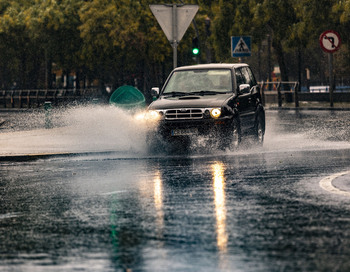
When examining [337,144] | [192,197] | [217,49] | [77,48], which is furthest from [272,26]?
[192,197]

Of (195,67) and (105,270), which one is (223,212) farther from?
(195,67)

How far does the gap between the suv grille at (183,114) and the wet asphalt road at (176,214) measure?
0.75 meters

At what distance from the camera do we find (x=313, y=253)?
772 centimetres

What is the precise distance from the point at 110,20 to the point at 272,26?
677 inches

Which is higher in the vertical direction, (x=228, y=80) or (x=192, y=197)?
(x=228, y=80)

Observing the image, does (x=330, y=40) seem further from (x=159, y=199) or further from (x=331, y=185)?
(x=159, y=199)

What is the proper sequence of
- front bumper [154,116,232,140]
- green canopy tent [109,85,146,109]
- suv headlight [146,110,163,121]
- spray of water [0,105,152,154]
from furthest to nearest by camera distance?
green canopy tent [109,85,146,109] → spray of water [0,105,152,154] → suv headlight [146,110,163,121] → front bumper [154,116,232,140]

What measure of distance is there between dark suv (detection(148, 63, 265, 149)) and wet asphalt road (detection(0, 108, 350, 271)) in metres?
0.46

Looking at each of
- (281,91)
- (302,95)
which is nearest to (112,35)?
(302,95)

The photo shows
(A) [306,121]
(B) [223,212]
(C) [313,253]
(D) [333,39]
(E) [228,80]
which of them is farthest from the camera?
(D) [333,39]

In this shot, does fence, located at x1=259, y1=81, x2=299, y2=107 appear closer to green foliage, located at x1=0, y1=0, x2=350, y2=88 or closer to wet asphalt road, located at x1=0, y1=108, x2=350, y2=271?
green foliage, located at x1=0, y1=0, x2=350, y2=88

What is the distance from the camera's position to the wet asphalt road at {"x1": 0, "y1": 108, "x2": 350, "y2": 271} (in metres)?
7.60

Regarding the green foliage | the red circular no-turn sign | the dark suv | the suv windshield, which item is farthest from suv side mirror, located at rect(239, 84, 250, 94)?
the green foliage

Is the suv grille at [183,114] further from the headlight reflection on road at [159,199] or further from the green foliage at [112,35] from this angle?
the green foliage at [112,35]
